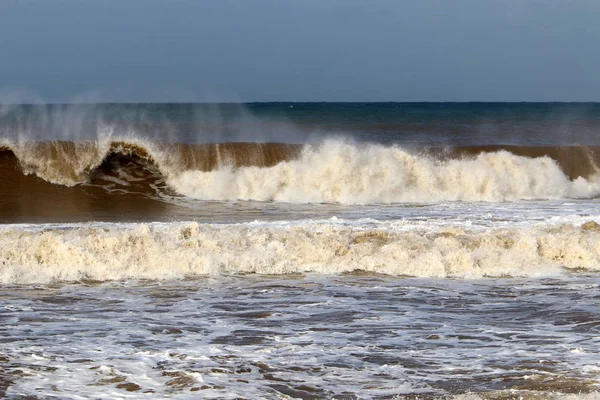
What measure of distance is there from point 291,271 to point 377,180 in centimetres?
935

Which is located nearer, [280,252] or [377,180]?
[280,252]

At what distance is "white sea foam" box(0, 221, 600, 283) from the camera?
36.9 ft

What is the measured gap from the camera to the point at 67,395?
240 inches

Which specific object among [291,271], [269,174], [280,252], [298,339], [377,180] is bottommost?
[298,339]

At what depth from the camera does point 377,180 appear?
20.4 meters

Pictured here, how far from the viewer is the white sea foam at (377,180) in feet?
65.8

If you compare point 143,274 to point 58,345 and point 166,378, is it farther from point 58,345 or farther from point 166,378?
point 166,378

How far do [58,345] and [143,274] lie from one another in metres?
3.71

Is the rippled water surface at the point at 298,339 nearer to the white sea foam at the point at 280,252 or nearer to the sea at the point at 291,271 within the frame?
the sea at the point at 291,271

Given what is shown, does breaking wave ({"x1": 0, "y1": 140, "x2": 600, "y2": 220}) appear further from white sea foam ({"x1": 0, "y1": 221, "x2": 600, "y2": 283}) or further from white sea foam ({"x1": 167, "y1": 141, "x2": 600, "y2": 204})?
white sea foam ({"x1": 0, "y1": 221, "x2": 600, "y2": 283})

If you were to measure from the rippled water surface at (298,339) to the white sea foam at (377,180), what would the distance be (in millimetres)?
9413

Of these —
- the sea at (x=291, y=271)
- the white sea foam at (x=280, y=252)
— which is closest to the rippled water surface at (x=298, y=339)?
the sea at (x=291, y=271)

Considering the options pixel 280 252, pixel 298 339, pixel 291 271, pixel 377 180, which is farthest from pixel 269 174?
pixel 298 339

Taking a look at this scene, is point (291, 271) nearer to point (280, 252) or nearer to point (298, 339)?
point (280, 252)
